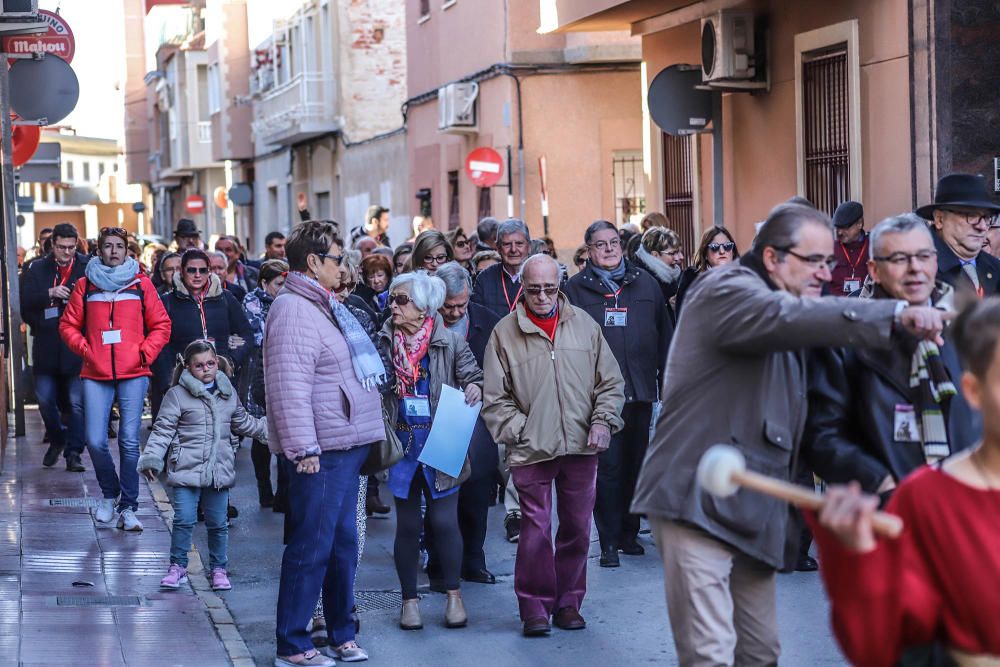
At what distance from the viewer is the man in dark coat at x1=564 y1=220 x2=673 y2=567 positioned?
9844 mm

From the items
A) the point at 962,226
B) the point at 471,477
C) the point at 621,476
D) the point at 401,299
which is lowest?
the point at 621,476

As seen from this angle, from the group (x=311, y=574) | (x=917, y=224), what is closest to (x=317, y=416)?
(x=311, y=574)

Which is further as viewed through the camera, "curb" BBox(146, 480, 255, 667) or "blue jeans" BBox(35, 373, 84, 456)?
"blue jeans" BBox(35, 373, 84, 456)

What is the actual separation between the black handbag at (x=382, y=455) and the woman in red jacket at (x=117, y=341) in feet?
12.6

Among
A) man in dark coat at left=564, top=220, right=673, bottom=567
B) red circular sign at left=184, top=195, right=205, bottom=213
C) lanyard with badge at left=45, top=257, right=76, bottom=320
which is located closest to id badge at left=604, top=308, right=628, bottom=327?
man in dark coat at left=564, top=220, right=673, bottom=567

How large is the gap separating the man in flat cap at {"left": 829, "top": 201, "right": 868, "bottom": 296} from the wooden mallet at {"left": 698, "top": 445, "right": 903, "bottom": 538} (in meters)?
8.69

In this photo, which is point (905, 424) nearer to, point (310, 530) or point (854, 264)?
point (310, 530)

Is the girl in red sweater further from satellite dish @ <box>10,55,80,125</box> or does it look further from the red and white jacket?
satellite dish @ <box>10,55,80,125</box>

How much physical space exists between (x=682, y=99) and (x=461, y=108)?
33.9ft

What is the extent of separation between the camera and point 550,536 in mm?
8234

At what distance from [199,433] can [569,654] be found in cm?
284

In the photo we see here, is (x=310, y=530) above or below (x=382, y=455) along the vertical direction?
below

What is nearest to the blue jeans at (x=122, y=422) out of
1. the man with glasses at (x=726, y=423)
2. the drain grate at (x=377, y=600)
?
the drain grate at (x=377, y=600)

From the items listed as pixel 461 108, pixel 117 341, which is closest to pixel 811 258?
pixel 117 341
